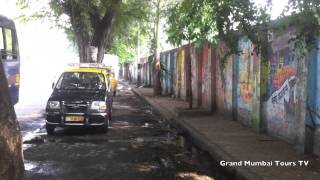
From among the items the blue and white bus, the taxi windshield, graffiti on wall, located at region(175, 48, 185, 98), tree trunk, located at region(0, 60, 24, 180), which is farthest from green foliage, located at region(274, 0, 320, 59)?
graffiti on wall, located at region(175, 48, 185, 98)

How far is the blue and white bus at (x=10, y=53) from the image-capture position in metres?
14.7

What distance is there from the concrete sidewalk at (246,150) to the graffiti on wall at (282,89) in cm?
33

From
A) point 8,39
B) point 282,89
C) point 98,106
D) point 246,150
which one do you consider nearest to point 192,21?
point 282,89

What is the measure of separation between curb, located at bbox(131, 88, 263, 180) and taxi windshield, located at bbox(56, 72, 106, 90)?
2.61m

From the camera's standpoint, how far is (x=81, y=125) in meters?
13.7

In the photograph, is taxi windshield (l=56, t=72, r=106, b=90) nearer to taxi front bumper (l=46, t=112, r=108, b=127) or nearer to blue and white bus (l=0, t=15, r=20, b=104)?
blue and white bus (l=0, t=15, r=20, b=104)

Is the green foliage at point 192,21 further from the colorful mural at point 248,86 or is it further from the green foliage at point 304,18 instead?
the green foliage at point 304,18

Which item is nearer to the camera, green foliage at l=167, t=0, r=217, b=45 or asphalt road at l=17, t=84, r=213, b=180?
asphalt road at l=17, t=84, r=213, b=180

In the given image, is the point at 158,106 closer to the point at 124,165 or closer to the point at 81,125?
the point at 81,125

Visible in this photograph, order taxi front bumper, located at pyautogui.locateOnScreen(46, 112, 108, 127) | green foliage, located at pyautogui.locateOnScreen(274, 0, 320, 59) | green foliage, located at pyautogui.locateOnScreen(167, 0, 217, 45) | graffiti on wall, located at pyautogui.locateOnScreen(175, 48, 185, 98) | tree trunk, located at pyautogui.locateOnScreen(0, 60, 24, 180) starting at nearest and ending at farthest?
1. tree trunk, located at pyautogui.locateOnScreen(0, 60, 24, 180)
2. green foliage, located at pyautogui.locateOnScreen(274, 0, 320, 59)
3. green foliage, located at pyautogui.locateOnScreen(167, 0, 217, 45)
4. taxi front bumper, located at pyautogui.locateOnScreen(46, 112, 108, 127)
5. graffiti on wall, located at pyautogui.locateOnScreen(175, 48, 185, 98)

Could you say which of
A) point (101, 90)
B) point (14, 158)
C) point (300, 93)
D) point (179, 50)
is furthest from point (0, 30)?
point (179, 50)

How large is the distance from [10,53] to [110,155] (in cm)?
621

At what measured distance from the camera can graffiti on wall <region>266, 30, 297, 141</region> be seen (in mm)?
10812

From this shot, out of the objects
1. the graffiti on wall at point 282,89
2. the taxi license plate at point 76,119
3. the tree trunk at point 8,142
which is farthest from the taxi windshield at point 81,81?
the tree trunk at point 8,142
